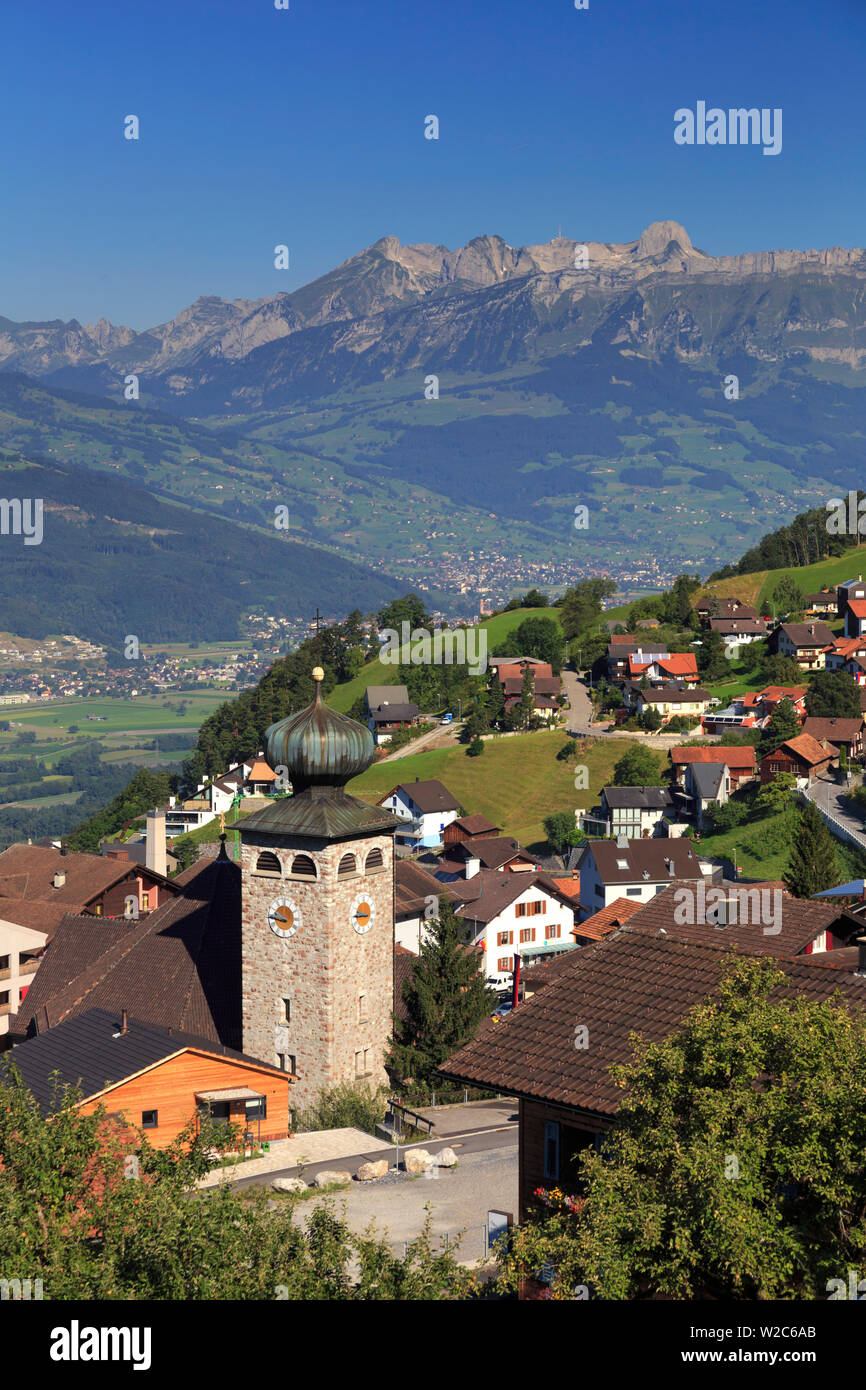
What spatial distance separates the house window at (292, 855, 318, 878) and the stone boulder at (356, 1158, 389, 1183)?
968cm

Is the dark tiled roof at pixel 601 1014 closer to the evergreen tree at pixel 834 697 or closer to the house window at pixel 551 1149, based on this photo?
the house window at pixel 551 1149

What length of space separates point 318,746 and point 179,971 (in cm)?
891

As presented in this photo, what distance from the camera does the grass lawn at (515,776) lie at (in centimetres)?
13512

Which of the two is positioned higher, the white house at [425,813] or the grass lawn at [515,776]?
the grass lawn at [515,776]

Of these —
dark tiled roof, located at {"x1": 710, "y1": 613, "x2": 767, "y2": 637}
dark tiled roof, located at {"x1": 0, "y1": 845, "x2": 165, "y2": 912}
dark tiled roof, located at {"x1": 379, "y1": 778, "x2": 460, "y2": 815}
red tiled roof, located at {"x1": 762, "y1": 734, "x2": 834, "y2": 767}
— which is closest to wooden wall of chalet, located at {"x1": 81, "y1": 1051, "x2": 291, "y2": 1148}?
dark tiled roof, located at {"x1": 0, "y1": 845, "x2": 165, "y2": 912}

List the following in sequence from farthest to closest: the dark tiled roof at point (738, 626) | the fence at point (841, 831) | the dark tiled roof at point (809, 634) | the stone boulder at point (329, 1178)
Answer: the dark tiled roof at point (738, 626), the dark tiled roof at point (809, 634), the fence at point (841, 831), the stone boulder at point (329, 1178)

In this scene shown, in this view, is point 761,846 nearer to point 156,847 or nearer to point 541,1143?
point 156,847

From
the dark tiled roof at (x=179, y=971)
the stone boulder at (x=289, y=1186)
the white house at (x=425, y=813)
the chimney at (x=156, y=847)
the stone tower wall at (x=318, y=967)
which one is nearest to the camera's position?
the stone boulder at (x=289, y=1186)

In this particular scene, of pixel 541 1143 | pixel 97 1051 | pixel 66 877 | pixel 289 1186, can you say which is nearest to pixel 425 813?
pixel 66 877

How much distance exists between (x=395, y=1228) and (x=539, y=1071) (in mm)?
10177

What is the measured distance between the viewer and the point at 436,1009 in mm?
44594

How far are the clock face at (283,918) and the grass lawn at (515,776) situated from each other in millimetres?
84973

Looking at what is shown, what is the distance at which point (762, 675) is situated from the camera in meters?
156

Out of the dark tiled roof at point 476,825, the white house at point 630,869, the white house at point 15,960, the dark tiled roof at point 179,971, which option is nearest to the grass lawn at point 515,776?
the dark tiled roof at point 476,825
